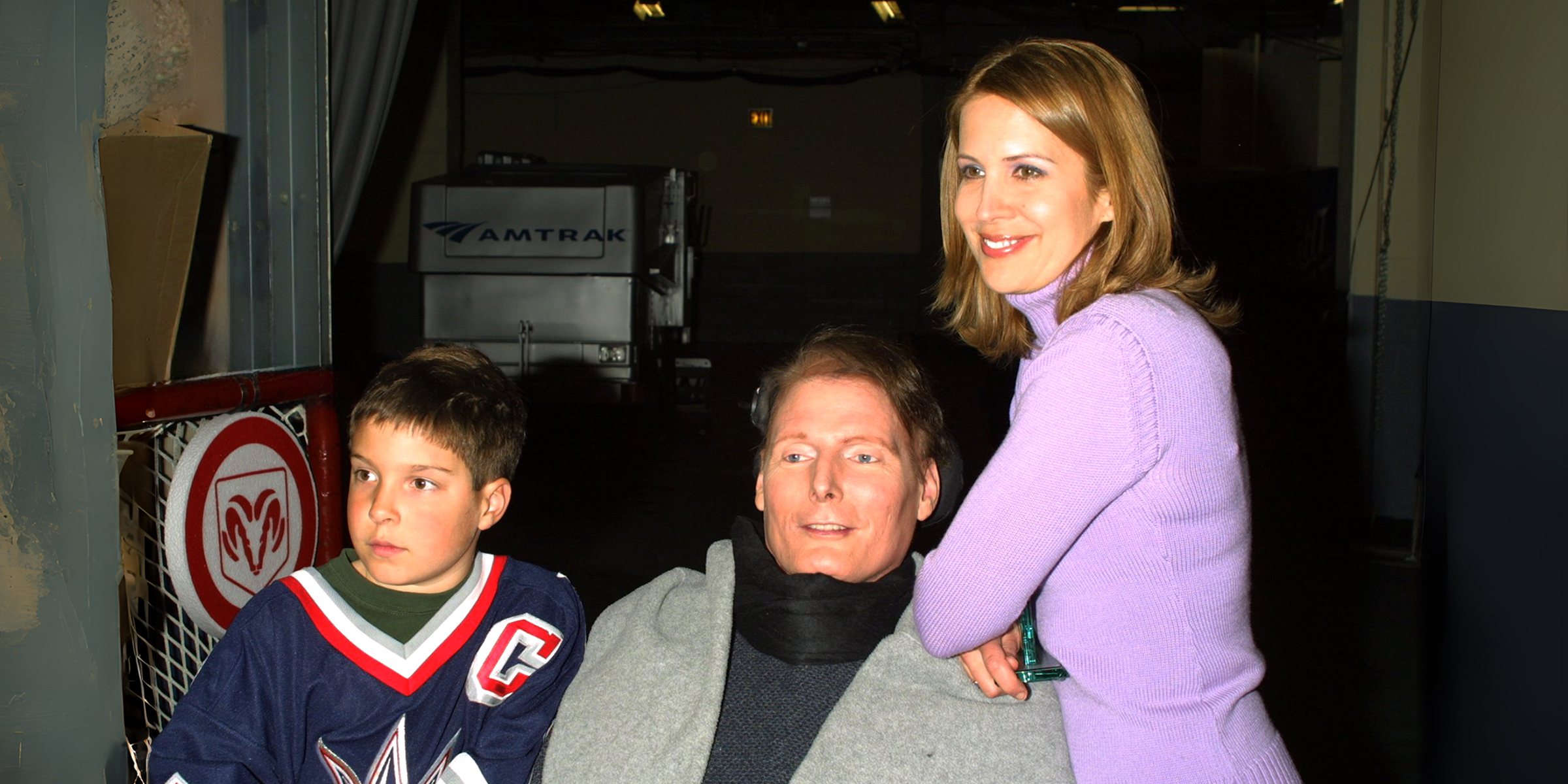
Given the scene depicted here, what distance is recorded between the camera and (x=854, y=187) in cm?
1565

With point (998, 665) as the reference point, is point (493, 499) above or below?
above

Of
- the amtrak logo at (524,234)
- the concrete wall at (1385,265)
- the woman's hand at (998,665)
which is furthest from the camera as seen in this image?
the amtrak logo at (524,234)

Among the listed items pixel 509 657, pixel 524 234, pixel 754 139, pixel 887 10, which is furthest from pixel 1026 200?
pixel 754 139

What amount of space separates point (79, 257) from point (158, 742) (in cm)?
59

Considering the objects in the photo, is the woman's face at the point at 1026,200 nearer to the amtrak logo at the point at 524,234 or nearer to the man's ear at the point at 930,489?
the man's ear at the point at 930,489

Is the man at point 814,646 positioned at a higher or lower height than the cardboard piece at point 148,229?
lower

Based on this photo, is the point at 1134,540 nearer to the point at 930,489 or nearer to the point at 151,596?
the point at 930,489

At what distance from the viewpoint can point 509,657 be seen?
1.47m

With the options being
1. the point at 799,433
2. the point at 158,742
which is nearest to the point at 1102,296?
the point at 799,433

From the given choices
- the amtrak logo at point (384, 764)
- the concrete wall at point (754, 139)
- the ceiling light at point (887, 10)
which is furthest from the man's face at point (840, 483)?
the concrete wall at point (754, 139)

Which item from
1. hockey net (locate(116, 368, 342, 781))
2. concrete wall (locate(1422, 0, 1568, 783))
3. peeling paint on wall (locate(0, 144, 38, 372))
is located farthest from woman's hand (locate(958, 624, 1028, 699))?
hockey net (locate(116, 368, 342, 781))

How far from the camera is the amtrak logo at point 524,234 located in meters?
6.05

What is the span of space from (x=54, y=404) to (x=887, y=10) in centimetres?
1411

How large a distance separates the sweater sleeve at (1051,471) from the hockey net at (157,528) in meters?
1.12
